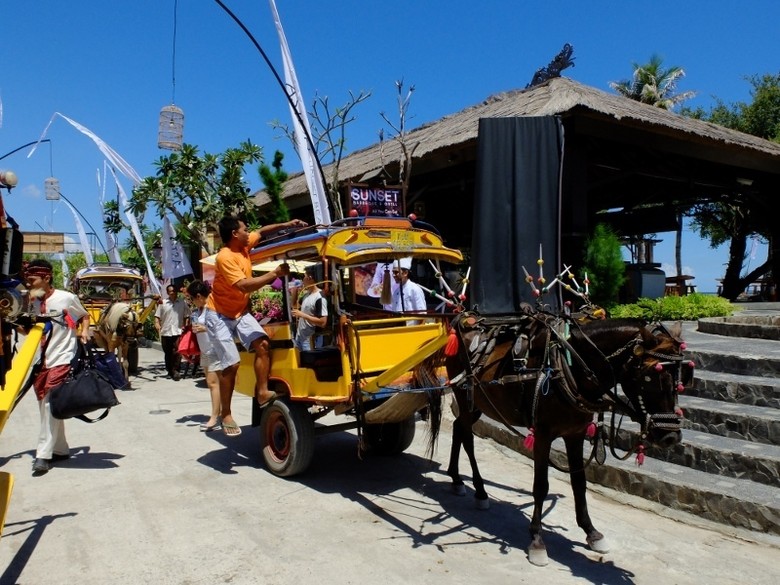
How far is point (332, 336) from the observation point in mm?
5750

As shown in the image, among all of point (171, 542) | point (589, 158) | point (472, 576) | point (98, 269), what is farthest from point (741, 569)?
point (98, 269)

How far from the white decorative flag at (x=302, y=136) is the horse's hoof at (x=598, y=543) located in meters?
6.92

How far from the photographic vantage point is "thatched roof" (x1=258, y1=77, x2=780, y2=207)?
10.6m

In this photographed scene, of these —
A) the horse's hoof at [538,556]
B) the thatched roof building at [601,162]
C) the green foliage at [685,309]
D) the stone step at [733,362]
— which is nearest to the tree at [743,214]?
the thatched roof building at [601,162]

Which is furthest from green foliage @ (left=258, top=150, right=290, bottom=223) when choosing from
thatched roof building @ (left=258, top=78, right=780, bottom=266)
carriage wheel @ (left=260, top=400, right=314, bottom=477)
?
carriage wheel @ (left=260, top=400, right=314, bottom=477)

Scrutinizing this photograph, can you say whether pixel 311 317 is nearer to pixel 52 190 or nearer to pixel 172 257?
pixel 172 257

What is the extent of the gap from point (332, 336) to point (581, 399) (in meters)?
2.38

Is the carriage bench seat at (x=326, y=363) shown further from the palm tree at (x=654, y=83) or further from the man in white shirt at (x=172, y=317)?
the palm tree at (x=654, y=83)

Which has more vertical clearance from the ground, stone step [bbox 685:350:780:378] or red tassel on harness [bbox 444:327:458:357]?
red tassel on harness [bbox 444:327:458:357]

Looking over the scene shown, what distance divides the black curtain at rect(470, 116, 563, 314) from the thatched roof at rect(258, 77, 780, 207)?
0.64 metres

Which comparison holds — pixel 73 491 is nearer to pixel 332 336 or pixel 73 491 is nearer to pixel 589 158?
pixel 332 336

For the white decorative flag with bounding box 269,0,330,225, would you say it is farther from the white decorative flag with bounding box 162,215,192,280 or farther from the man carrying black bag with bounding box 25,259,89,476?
the man carrying black bag with bounding box 25,259,89,476

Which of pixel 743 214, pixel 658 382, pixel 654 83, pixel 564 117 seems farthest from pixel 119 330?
Answer: pixel 654 83

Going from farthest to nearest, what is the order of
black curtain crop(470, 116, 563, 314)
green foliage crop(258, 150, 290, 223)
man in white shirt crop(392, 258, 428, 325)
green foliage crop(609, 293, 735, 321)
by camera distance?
green foliage crop(258, 150, 290, 223) < green foliage crop(609, 293, 735, 321) < black curtain crop(470, 116, 563, 314) < man in white shirt crop(392, 258, 428, 325)
